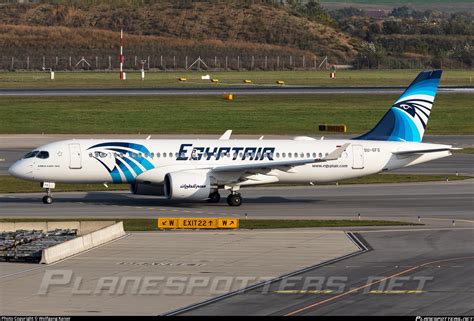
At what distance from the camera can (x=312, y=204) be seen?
201 ft

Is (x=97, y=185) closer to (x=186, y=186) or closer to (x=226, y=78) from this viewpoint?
(x=186, y=186)

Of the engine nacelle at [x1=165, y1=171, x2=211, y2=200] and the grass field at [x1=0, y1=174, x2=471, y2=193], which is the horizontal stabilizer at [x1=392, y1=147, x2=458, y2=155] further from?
the engine nacelle at [x1=165, y1=171, x2=211, y2=200]

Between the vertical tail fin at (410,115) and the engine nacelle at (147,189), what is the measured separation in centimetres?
1280

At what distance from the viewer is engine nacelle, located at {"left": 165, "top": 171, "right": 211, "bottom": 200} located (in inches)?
2295

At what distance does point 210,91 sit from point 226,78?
3282cm

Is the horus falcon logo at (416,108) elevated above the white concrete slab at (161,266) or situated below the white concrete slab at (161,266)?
above

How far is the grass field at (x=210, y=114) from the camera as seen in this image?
104750mm

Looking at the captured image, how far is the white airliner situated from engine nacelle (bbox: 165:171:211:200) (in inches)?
2.2

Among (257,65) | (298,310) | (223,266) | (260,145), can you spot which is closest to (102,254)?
(223,266)

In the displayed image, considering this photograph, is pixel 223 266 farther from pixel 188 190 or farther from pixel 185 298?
pixel 188 190

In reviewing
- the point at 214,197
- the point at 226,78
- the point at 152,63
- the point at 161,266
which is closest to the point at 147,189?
the point at 214,197

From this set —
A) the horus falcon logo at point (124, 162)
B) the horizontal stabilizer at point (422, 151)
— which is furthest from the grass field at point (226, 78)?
the horizontal stabilizer at point (422, 151)

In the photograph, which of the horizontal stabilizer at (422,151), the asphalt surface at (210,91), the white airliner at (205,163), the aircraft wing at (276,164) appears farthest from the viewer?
the asphalt surface at (210,91)

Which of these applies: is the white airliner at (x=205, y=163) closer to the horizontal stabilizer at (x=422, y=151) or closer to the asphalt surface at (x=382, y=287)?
the horizontal stabilizer at (x=422, y=151)
